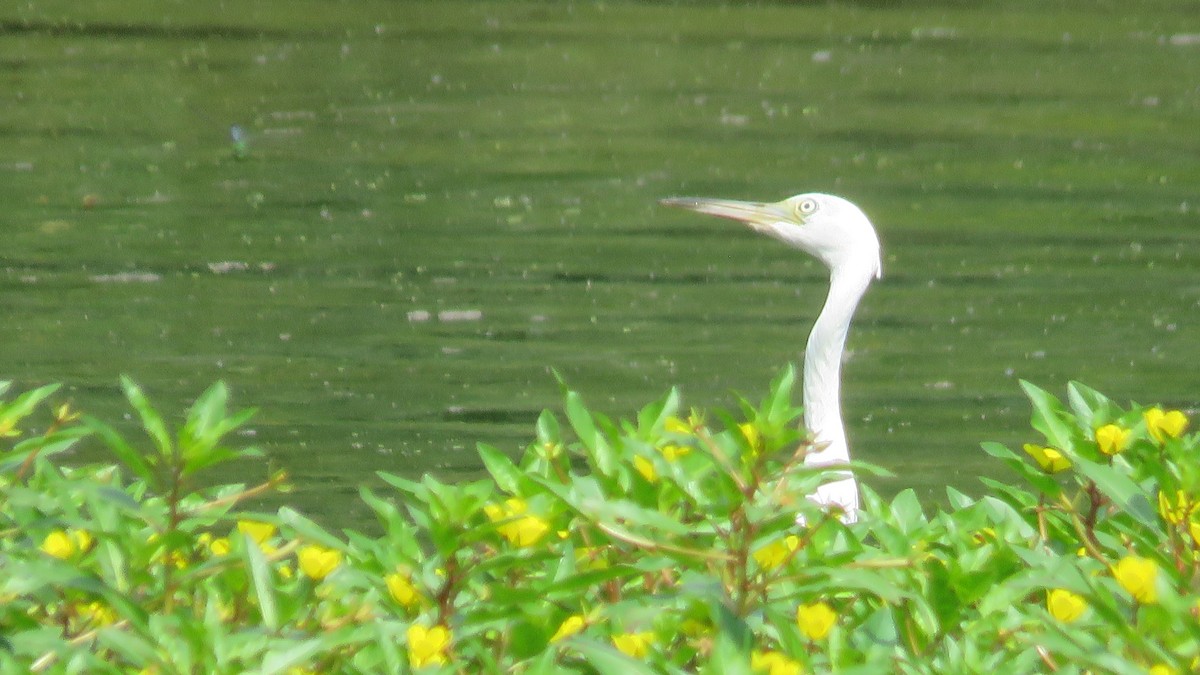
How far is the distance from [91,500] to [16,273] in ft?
23.7

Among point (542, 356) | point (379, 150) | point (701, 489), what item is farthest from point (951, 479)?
point (379, 150)

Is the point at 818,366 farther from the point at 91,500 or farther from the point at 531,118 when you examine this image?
the point at 531,118

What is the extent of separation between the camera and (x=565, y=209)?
1088cm

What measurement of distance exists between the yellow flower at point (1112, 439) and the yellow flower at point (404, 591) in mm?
1025

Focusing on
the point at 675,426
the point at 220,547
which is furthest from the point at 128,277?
the point at 675,426

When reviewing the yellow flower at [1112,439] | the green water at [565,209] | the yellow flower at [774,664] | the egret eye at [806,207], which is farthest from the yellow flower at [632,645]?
the green water at [565,209]

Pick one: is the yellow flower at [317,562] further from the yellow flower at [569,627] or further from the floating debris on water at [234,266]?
the floating debris on water at [234,266]

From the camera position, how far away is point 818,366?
17.1 ft

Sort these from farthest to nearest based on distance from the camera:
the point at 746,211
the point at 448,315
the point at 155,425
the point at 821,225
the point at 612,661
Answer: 1. the point at 448,315
2. the point at 746,211
3. the point at 821,225
4. the point at 155,425
5. the point at 612,661

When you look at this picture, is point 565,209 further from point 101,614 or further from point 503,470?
point 101,614

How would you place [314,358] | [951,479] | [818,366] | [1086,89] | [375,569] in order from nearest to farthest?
[375,569]
[818,366]
[951,479]
[314,358]
[1086,89]

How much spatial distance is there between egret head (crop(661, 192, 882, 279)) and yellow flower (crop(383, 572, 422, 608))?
3222 millimetres

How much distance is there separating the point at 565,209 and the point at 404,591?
28.0ft

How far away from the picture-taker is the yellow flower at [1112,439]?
2.79m
